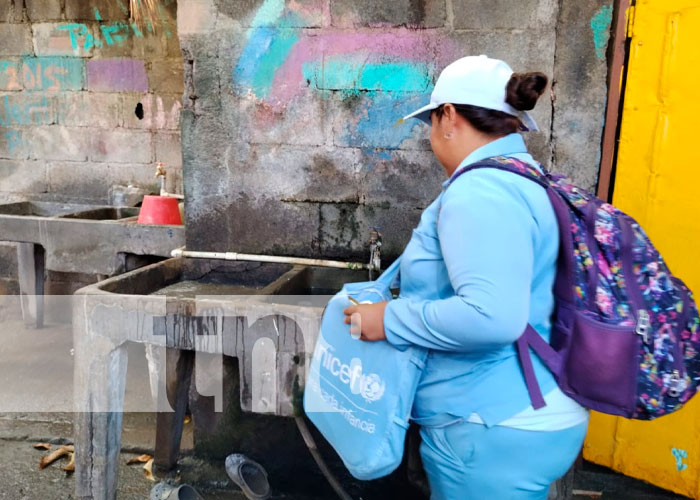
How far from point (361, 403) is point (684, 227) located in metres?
2.25

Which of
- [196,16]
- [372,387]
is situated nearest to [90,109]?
[196,16]

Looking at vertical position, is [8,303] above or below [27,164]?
below

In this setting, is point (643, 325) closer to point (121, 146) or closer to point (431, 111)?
point (431, 111)

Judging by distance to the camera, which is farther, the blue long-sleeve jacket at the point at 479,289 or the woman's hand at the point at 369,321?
the woman's hand at the point at 369,321

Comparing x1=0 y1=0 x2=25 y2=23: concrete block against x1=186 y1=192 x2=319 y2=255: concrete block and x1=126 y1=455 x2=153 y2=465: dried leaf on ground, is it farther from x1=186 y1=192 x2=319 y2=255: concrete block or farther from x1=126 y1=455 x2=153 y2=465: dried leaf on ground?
x1=126 y1=455 x2=153 y2=465: dried leaf on ground

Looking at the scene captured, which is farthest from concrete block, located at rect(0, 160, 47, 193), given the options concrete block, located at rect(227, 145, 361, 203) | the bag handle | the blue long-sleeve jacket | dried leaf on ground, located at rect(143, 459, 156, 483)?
the blue long-sleeve jacket

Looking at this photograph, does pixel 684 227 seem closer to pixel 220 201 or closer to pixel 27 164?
pixel 220 201

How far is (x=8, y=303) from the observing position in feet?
21.2

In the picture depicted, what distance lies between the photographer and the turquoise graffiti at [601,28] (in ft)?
9.57

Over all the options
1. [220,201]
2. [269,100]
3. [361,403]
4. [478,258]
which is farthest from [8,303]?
[478,258]

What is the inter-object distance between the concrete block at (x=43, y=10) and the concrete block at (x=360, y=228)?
442 cm

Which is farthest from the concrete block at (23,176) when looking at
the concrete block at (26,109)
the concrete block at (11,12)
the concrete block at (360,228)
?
the concrete block at (360,228)

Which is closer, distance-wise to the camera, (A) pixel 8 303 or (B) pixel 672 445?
(B) pixel 672 445

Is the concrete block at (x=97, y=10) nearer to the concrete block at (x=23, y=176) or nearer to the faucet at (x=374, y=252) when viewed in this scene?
the concrete block at (x=23, y=176)
